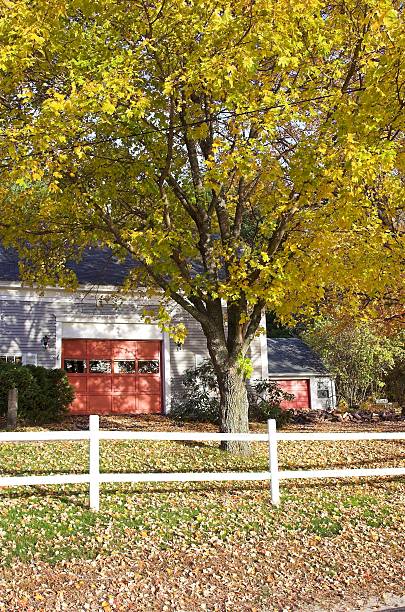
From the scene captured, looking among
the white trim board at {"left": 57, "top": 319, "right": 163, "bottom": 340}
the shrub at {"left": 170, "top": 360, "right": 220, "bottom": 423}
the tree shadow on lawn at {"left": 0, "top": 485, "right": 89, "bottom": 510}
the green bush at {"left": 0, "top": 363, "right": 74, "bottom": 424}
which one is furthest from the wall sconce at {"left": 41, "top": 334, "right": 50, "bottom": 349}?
the tree shadow on lawn at {"left": 0, "top": 485, "right": 89, "bottom": 510}

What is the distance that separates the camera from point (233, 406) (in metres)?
12.5

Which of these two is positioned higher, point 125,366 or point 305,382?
point 125,366

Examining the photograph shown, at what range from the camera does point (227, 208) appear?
46.8 feet

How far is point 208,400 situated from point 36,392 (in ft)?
18.3

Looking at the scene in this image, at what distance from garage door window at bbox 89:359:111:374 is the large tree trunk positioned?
841 centimetres

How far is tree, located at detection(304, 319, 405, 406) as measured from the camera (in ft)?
87.1

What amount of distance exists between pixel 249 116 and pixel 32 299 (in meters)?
11.5

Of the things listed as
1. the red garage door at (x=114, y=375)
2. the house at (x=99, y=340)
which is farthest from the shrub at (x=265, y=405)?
the red garage door at (x=114, y=375)

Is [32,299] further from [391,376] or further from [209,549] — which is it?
[391,376]

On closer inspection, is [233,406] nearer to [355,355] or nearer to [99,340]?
[99,340]

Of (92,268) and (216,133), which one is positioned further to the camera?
(92,268)

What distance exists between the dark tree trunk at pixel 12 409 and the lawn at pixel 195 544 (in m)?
4.03

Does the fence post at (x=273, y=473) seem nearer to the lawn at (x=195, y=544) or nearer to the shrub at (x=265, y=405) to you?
the lawn at (x=195, y=544)

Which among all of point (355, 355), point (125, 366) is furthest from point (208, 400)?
point (355, 355)
